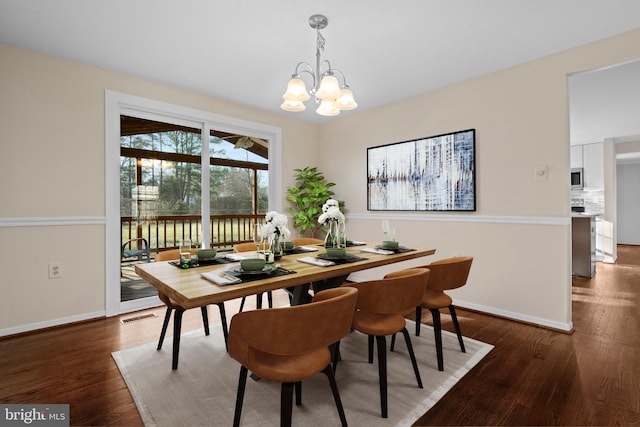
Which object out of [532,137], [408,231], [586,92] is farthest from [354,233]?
[586,92]

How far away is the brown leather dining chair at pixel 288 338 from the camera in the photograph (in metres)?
1.22

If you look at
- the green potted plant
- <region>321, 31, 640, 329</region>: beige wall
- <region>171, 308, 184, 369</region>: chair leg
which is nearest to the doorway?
the green potted plant

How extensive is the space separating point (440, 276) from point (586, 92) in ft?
11.6

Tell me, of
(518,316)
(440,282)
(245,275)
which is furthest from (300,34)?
(518,316)

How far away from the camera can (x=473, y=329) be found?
111 inches

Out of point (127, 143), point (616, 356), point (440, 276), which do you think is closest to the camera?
point (440, 276)

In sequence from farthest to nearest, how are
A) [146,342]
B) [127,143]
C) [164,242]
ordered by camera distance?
[164,242] < [127,143] < [146,342]

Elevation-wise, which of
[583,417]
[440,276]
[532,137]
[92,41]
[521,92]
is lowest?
[583,417]

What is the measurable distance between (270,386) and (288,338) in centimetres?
92

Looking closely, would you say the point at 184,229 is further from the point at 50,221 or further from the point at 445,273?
the point at 445,273

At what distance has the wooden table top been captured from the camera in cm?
136

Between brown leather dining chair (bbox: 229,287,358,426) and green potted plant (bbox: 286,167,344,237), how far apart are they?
10.2ft

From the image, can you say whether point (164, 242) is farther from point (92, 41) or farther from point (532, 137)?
point (532, 137)

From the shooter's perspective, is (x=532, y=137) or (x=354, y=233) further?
(x=354, y=233)
